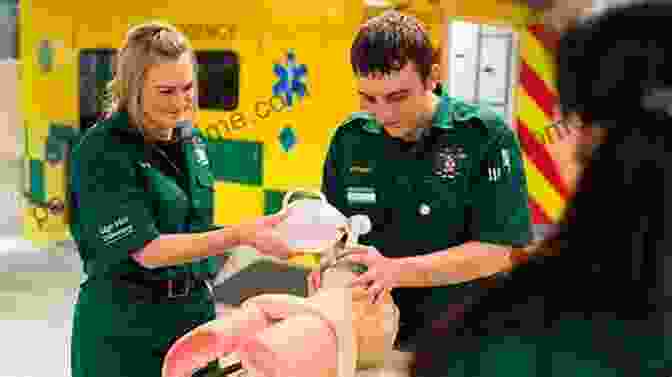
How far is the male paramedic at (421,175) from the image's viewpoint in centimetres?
125

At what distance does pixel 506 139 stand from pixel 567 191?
0.95 meters

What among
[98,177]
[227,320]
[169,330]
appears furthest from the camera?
[169,330]

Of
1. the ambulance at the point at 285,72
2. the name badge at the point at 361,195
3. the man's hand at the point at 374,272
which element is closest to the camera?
the man's hand at the point at 374,272

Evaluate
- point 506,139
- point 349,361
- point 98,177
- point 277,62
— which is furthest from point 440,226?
point 277,62

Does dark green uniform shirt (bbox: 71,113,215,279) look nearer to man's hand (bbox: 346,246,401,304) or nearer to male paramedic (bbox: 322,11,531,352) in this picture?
male paramedic (bbox: 322,11,531,352)

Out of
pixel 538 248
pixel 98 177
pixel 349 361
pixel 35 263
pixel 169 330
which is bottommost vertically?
pixel 35 263

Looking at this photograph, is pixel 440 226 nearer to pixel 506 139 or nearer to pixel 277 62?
pixel 506 139

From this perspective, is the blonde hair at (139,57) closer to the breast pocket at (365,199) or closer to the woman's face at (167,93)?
the woman's face at (167,93)

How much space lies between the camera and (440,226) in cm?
144

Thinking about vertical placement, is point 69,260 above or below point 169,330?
below

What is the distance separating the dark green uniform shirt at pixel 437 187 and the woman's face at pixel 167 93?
16.0 inches

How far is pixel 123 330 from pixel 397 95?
871 mm

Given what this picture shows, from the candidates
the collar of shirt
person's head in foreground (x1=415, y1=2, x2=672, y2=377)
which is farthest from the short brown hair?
person's head in foreground (x1=415, y1=2, x2=672, y2=377)

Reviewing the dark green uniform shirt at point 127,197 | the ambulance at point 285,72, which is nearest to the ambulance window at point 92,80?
the ambulance at point 285,72
